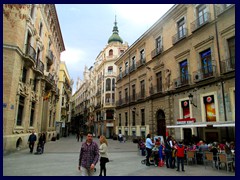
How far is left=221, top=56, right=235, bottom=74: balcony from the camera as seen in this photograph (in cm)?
1186

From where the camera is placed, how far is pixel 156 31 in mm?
20328

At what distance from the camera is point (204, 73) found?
46.2 feet

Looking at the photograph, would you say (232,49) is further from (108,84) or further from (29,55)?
(108,84)

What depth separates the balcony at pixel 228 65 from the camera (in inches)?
467

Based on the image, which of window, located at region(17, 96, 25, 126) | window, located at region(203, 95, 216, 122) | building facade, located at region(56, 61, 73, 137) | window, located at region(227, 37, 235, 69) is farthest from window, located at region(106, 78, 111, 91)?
window, located at region(227, 37, 235, 69)

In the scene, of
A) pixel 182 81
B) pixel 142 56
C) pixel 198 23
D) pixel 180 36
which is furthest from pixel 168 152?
pixel 142 56

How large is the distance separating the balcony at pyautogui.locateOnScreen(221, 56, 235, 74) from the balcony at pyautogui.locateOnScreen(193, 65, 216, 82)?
0.75 meters

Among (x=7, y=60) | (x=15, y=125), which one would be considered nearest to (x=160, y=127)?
(x=15, y=125)

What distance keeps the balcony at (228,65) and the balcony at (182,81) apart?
3218mm

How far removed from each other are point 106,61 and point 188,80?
26412mm

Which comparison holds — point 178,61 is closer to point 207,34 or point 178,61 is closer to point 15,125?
point 207,34

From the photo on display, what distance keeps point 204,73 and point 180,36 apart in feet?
14.0

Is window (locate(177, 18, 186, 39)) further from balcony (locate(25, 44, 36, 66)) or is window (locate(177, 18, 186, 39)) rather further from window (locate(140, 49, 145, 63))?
balcony (locate(25, 44, 36, 66))

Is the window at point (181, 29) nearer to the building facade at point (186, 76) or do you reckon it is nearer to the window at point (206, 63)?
the building facade at point (186, 76)
